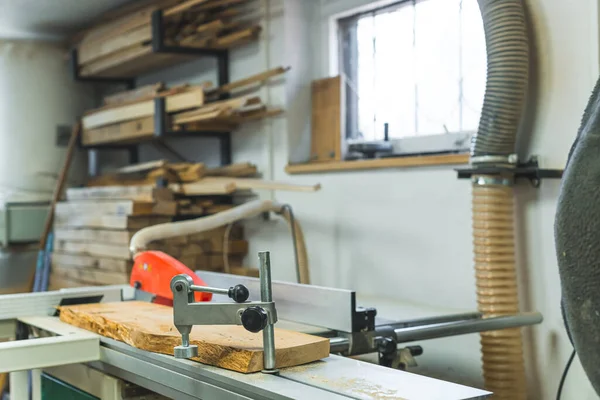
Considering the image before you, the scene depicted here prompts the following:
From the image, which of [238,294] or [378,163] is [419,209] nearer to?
[378,163]

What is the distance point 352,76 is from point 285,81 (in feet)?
0.99

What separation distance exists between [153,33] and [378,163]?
1414 mm

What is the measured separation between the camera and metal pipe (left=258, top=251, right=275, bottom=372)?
1326 mm

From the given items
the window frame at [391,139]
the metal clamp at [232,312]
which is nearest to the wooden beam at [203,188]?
the window frame at [391,139]

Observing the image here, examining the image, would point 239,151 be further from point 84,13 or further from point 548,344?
point 548,344

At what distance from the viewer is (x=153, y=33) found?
143 inches

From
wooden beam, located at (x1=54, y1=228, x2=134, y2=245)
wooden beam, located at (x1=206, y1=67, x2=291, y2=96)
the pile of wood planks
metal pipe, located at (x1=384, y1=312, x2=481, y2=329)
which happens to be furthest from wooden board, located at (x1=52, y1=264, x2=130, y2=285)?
metal pipe, located at (x1=384, y1=312, x2=481, y2=329)

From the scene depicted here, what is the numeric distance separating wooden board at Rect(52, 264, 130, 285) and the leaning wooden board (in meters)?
1.40

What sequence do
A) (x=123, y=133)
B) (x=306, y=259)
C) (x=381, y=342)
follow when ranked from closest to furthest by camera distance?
(x=381, y=342), (x=306, y=259), (x=123, y=133)

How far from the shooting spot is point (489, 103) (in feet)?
7.64

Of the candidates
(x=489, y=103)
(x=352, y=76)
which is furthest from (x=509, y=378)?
(x=352, y=76)

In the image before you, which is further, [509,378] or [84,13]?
[84,13]

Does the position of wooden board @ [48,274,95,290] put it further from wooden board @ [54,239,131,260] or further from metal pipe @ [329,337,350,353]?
metal pipe @ [329,337,350,353]

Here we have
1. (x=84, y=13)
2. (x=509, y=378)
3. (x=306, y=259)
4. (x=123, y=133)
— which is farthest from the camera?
(x=84, y=13)
